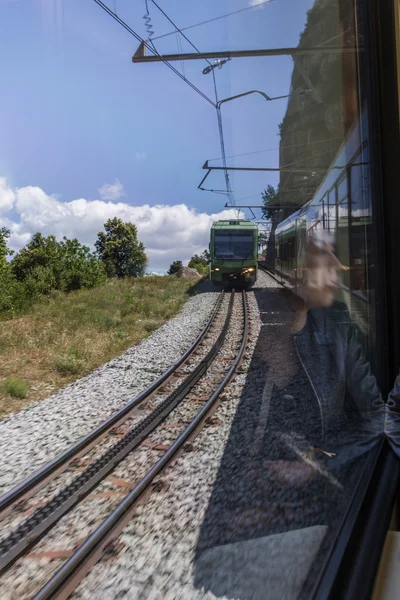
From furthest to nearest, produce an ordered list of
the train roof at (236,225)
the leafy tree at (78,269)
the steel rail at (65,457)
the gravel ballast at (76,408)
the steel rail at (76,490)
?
the leafy tree at (78,269)
the train roof at (236,225)
the gravel ballast at (76,408)
the steel rail at (65,457)
the steel rail at (76,490)

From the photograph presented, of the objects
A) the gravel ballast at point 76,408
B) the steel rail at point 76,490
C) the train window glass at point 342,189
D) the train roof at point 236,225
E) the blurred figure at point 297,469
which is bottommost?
the gravel ballast at point 76,408

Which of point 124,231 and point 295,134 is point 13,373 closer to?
point 295,134

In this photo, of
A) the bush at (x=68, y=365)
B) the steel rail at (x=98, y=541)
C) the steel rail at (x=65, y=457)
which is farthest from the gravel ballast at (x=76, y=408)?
the steel rail at (x=98, y=541)

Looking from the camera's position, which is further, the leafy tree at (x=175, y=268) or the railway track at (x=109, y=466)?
the leafy tree at (x=175, y=268)

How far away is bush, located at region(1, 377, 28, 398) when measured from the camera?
24.5ft

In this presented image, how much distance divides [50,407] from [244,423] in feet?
10.1

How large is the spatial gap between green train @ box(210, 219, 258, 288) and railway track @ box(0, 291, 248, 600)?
34.8ft

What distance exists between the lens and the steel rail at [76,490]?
3.07 metres

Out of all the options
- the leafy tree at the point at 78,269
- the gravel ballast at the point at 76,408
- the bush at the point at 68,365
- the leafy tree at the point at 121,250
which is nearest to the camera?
the gravel ballast at the point at 76,408

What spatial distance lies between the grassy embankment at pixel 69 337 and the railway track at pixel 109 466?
222 cm

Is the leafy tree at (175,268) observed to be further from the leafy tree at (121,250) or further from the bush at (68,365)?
the bush at (68,365)

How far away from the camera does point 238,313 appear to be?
14523 millimetres

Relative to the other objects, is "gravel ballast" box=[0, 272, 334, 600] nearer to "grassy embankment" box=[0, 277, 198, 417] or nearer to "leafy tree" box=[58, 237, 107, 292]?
"grassy embankment" box=[0, 277, 198, 417]

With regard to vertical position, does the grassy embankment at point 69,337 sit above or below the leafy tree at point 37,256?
below
